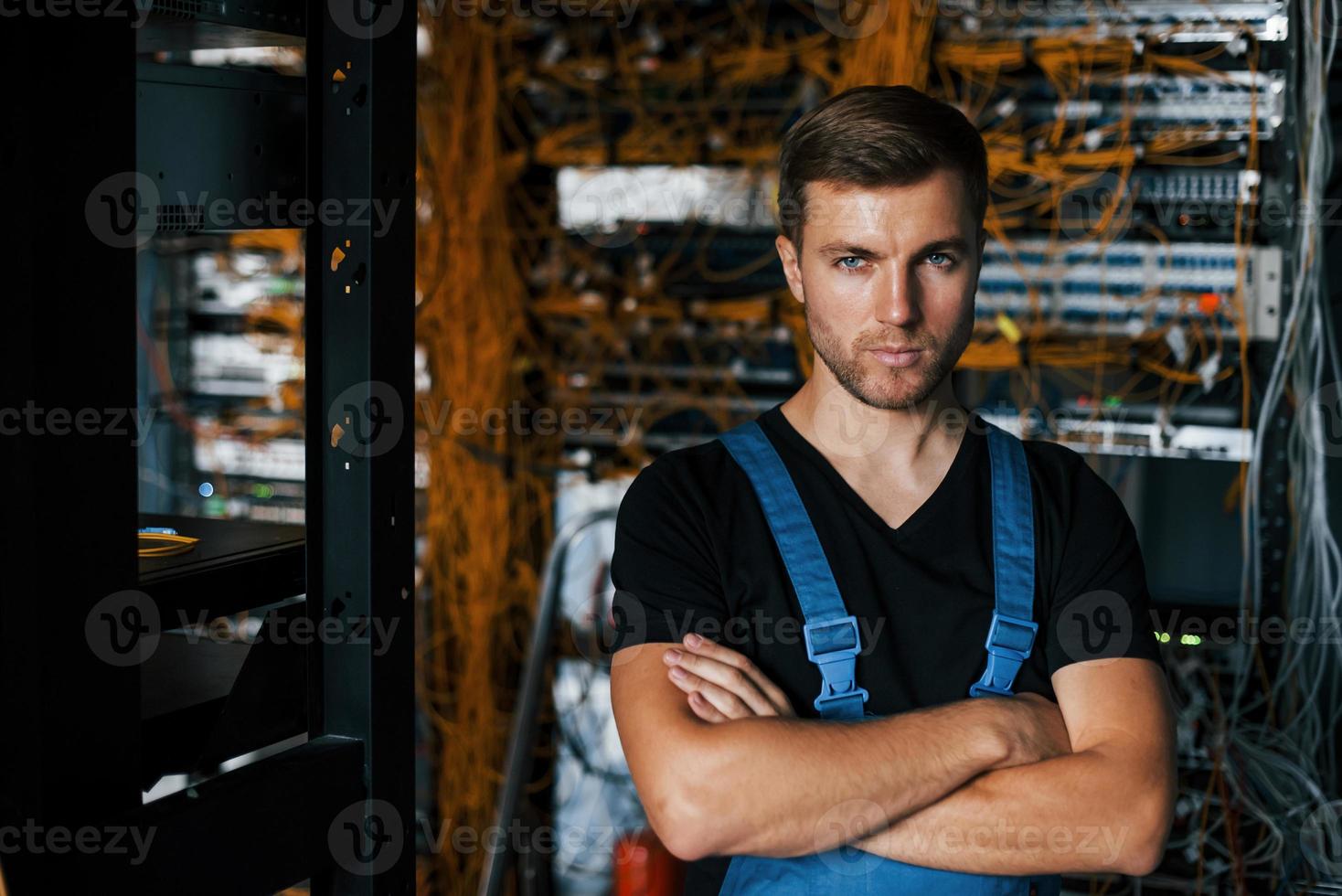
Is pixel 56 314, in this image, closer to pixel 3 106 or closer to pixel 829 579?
pixel 3 106

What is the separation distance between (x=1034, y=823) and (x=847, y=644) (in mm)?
269

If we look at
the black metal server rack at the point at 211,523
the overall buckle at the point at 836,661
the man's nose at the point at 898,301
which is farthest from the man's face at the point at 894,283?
the black metal server rack at the point at 211,523

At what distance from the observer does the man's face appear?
1574 mm

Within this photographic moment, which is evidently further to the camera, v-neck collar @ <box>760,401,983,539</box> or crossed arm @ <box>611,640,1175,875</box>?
v-neck collar @ <box>760,401,983,539</box>

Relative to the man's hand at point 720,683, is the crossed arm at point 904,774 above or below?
below

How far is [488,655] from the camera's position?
317 centimetres

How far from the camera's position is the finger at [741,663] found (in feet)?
4.86

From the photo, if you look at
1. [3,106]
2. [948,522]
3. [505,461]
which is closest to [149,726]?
[3,106]

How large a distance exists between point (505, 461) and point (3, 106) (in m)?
2.13

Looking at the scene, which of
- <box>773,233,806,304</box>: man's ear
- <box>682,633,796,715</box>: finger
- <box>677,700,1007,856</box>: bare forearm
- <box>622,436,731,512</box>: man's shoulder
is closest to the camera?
<box>677,700,1007,856</box>: bare forearm

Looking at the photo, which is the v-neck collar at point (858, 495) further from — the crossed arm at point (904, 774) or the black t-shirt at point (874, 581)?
the crossed arm at point (904, 774)

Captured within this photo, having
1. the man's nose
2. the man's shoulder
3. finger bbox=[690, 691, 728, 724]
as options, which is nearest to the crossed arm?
finger bbox=[690, 691, 728, 724]

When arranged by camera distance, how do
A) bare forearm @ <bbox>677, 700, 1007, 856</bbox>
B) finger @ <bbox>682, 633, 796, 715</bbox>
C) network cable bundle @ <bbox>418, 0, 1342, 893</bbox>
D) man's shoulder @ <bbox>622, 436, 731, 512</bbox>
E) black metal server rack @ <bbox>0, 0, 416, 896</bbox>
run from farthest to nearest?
network cable bundle @ <bbox>418, 0, 1342, 893</bbox>, man's shoulder @ <bbox>622, 436, 731, 512</bbox>, finger @ <bbox>682, 633, 796, 715</bbox>, bare forearm @ <bbox>677, 700, 1007, 856</bbox>, black metal server rack @ <bbox>0, 0, 416, 896</bbox>

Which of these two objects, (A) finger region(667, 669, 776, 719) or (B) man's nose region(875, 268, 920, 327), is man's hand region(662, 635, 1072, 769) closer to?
(A) finger region(667, 669, 776, 719)
